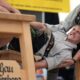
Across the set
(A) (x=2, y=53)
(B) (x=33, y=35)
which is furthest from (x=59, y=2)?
(A) (x=2, y=53)

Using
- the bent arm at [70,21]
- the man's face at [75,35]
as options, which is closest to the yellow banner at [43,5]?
the bent arm at [70,21]

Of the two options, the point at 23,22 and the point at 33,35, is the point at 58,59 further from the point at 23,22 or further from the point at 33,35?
the point at 23,22

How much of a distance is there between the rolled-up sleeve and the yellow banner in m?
0.33

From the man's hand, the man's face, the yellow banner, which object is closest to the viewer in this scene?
the man's hand

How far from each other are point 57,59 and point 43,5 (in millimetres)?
377

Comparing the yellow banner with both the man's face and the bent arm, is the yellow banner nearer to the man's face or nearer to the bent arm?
the bent arm

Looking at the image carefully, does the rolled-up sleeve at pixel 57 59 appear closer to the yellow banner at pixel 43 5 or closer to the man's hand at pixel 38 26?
the man's hand at pixel 38 26

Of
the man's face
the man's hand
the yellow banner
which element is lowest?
the man's face

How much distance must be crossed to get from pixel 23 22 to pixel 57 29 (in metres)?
0.41

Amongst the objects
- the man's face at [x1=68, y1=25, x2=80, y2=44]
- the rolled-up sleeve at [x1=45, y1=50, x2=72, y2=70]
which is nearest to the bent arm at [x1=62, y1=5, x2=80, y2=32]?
the man's face at [x1=68, y1=25, x2=80, y2=44]

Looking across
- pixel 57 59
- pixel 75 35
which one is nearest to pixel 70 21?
pixel 75 35

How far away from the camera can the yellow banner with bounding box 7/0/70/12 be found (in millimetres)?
1353

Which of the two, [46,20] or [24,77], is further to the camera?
[46,20]

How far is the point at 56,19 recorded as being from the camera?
62.1 inches
